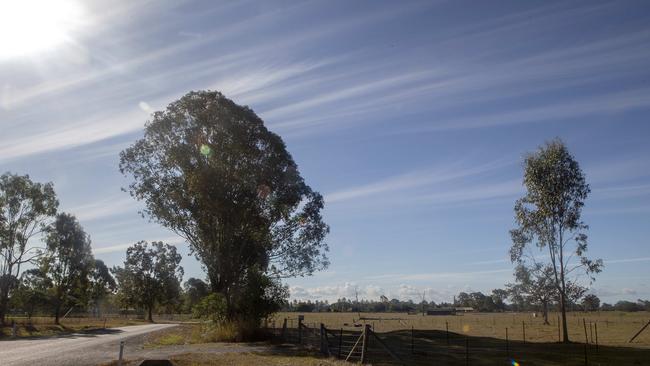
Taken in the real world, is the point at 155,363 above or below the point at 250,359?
above

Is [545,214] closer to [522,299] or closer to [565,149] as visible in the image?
[565,149]

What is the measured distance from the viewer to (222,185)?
35.6 m

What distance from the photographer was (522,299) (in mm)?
86938

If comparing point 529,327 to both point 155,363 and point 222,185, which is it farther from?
point 155,363

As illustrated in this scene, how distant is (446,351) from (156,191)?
23145 mm

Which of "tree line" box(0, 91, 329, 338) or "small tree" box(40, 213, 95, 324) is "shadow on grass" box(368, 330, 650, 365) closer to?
"tree line" box(0, 91, 329, 338)

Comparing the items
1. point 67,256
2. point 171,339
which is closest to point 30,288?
point 67,256

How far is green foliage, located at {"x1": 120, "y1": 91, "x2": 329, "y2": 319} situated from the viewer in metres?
35.5

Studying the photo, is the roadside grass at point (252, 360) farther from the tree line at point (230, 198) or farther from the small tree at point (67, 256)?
the small tree at point (67, 256)

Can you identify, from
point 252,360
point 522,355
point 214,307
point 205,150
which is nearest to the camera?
point 252,360

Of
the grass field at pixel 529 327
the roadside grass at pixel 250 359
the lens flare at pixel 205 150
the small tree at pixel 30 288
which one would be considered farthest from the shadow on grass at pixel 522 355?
the small tree at pixel 30 288

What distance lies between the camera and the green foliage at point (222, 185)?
3550 centimetres

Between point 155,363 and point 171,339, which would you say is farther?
point 171,339

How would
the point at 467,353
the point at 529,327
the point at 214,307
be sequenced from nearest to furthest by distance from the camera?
1. the point at 467,353
2. the point at 214,307
3. the point at 529,327
